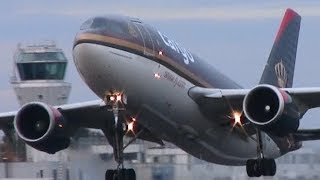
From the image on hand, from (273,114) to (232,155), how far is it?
5.40m

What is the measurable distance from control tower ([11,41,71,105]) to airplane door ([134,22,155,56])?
60123mm

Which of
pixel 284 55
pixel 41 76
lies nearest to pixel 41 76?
pixel 41 76

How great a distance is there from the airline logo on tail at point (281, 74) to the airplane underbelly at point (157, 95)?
4994mm

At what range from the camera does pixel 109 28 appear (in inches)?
1972

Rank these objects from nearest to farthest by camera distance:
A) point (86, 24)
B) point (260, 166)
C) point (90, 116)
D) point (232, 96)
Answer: point (86, 24), point (232, 96), point (260, 166), point (90, 116)

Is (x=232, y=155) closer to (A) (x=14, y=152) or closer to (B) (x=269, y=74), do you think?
(B) (x=269, y=74)

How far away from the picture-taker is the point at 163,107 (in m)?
52.0

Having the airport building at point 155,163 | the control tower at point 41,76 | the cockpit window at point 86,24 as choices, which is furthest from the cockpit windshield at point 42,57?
the cockpit window at point 86,24

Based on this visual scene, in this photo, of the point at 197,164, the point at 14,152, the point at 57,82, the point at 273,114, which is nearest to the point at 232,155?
the point at 197,164

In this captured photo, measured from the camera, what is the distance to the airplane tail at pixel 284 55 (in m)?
60.4

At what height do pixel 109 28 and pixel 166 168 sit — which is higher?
pixel 109 28

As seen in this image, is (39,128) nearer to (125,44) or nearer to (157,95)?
(157,95)

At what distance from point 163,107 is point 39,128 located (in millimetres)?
6124

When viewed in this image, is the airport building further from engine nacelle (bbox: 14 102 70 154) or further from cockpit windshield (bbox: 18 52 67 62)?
cockpit windshield (bbox: 18 52 67 62)
